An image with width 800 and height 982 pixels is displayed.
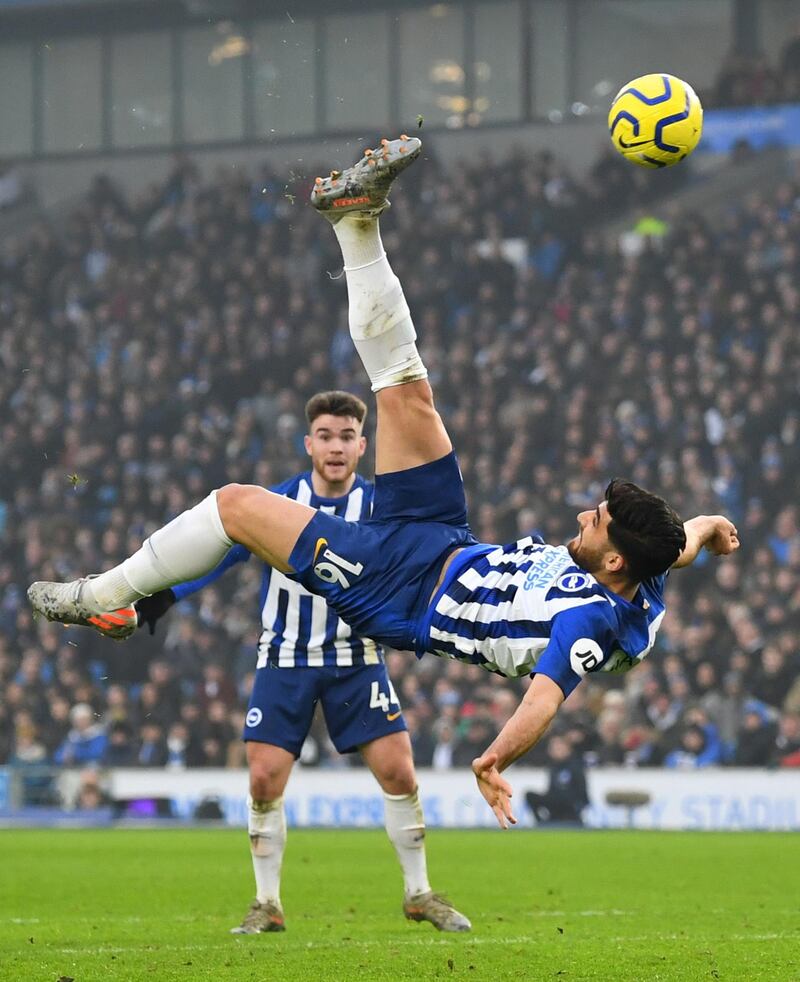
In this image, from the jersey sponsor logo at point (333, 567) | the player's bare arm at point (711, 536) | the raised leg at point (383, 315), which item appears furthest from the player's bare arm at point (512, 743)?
the player's bare arm at point (711, 536)

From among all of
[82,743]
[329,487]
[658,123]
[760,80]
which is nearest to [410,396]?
[329,487]

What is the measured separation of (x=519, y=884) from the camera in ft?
36.5

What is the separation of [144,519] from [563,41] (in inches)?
419

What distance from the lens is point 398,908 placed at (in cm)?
959

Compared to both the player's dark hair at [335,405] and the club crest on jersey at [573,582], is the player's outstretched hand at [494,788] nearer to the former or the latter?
the club crest on jersey at [573,582]

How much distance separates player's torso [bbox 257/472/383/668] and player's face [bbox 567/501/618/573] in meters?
2.10

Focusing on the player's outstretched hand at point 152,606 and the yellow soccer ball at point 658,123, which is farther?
the yellow soccer ball at point 658,123

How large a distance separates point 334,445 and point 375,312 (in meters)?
1.71

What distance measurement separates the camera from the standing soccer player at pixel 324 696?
27.2 ft

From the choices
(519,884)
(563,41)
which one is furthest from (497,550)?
(563,41)

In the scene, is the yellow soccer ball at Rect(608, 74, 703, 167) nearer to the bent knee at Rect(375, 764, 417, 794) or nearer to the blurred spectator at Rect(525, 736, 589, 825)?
the bent knee at Rect(375, 764, 417, 794)

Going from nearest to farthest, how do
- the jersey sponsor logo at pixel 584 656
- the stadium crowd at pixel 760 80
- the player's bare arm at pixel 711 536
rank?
the jersey sponsor logo at pixel 584 656
the player's bare arm at pixel 711 536
the stadium crowd at pixel 760 80

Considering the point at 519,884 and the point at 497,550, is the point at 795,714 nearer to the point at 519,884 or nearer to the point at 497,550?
the point at 519,884

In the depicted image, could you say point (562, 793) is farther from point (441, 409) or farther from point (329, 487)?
point (329, 487)
